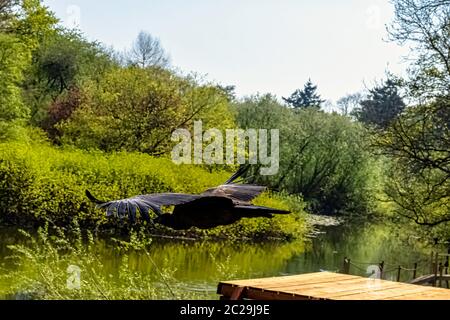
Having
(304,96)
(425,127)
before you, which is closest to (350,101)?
(304,96)

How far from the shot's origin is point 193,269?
12375 millimetres

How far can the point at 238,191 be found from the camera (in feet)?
5.89

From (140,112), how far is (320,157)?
8953 mm

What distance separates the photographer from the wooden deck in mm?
2473

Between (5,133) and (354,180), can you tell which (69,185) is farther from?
(354,180)

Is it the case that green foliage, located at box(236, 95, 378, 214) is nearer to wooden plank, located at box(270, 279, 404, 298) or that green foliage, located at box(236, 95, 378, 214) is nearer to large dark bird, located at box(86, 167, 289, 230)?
wooden plank, located at box(270, 279, 404, 298)

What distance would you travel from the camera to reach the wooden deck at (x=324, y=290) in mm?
2473

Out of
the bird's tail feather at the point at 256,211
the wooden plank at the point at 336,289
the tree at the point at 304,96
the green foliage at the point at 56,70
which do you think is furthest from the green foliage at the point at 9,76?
the tree at the point at 304,96

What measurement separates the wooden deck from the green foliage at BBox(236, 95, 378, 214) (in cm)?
2024

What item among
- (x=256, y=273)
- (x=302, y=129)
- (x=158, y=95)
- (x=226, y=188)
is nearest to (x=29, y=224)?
(x=158, y=95)

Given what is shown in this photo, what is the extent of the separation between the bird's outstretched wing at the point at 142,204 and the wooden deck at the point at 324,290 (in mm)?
968

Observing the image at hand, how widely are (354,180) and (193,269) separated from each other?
13.8 meters

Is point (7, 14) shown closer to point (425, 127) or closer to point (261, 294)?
point (425, 127)

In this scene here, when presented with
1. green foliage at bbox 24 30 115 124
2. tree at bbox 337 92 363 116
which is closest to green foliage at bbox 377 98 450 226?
green foliage at bbox 24 30 115 124
